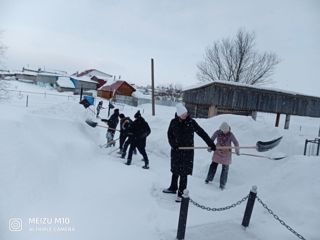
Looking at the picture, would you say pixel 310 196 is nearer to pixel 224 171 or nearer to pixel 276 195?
pixel 276 195

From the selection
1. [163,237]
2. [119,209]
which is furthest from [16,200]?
[163,237]

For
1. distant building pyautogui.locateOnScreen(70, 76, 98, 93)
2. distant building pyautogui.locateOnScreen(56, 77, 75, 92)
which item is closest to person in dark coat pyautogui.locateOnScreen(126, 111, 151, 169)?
distant building pyautogui.locateOnScreen(56, 77, 75, 92)

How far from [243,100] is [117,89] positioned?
3100 cm

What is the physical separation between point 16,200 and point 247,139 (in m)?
8.48

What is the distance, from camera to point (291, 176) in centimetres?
629

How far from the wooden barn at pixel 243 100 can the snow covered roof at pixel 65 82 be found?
37492 mm

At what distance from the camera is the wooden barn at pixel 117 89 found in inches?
2003

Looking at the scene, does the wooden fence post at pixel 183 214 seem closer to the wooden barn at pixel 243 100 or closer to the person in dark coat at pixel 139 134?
the person in dark coat at pixel 139 134

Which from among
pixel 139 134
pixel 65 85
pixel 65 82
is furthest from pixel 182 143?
pixel 65 82

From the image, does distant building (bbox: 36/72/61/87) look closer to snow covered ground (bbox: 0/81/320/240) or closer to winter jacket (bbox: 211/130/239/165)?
snow covered ground (bbox: 0/81/320/240)

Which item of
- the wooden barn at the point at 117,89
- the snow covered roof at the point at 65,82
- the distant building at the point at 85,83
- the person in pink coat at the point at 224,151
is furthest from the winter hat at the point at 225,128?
the distant building at the point at 85,83

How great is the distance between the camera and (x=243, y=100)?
77.5 ft

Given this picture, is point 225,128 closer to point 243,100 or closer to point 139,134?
point 139,134

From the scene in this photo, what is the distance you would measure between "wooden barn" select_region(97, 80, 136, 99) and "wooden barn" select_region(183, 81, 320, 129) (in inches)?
1039
